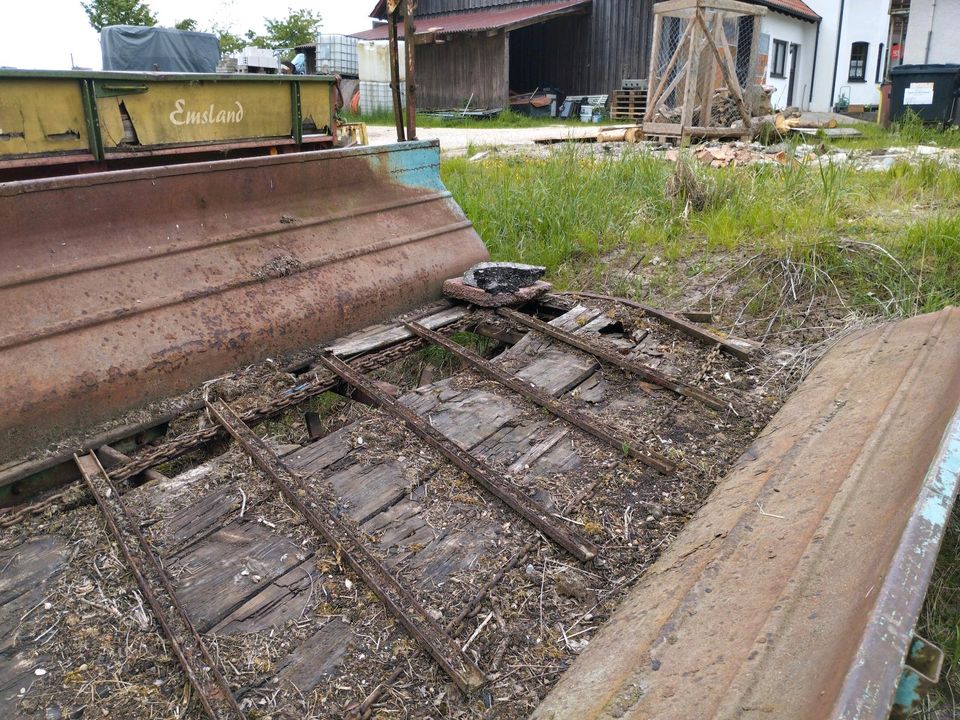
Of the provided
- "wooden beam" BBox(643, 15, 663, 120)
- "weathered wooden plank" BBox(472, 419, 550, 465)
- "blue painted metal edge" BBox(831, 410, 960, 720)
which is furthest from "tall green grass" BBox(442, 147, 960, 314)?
"wooden beam" BBox(643, 15, 663, 120)

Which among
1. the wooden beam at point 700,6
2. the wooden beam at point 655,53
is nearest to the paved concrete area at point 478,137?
the wooden beam at point 655,53

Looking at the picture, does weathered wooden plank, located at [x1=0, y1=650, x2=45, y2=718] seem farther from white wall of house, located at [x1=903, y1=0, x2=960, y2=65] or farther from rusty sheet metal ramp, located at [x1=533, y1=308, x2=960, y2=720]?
white wall of house, located at [x1=903, y1=0, x2=960, y2=65]

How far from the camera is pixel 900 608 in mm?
1196

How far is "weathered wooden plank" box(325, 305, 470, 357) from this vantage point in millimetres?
3119

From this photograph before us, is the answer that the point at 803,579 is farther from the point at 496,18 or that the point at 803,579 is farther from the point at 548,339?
the point at 496,18

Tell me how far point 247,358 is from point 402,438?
0.77m

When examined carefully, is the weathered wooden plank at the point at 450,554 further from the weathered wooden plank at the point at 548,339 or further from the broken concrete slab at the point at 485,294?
the broken concrete slab at the point at 485,294

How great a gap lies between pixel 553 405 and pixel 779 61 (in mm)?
20895

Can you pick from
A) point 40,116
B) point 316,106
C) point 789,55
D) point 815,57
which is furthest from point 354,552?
point 815,57

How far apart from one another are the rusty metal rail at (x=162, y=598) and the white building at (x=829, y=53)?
21273 millimetres

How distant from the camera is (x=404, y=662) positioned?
1.75 m

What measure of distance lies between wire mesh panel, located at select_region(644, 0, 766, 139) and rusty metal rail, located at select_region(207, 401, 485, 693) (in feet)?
26.6

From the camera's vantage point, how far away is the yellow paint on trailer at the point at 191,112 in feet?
11.9

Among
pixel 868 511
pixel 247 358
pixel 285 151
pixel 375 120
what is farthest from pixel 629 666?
pixel 375 120
